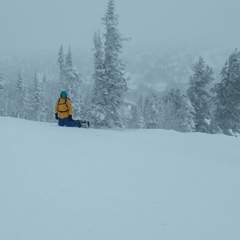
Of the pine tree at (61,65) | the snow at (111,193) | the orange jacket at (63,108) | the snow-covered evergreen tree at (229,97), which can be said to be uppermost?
the pine tree at (61,65)

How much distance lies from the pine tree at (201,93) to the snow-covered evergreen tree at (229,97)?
1.06m

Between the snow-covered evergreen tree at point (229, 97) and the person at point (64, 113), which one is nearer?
the person at point (64, 113)

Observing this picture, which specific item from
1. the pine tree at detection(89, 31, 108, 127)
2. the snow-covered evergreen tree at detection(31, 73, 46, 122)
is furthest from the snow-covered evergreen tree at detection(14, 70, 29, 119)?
the pine tree at detection(89, 31, 108, 127)

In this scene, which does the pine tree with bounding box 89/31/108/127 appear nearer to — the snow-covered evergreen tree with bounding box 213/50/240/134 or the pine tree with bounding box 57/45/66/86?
the snow-covered evergreen tree with bounding box 213/50/240/134

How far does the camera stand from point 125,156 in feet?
25.4

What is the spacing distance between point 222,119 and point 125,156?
2473 cm

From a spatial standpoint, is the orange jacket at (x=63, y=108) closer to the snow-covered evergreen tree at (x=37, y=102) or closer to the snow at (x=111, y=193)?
the snow at (x=111, y=193)

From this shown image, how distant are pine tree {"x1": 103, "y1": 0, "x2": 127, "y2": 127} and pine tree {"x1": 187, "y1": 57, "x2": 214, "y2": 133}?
1148 cm

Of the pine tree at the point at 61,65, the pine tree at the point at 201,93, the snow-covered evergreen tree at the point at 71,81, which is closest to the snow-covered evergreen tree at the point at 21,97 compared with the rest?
the pine tree at the point at 61,65

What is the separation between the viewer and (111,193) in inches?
201

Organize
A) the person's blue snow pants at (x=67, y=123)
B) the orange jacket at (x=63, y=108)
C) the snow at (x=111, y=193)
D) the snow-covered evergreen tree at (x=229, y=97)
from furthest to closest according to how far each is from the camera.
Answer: the snow-covered evergreen tree at (x=229, y=97) < the orange jacket at (x=63, y=108) < the person's blue snow pants at (x=67, y=123) < the snow at (x=111, y=193)

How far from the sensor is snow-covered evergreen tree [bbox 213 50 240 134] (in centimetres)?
2867

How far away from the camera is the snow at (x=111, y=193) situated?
393 centimetres

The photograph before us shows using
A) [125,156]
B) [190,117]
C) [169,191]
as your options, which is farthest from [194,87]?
[169,191]
